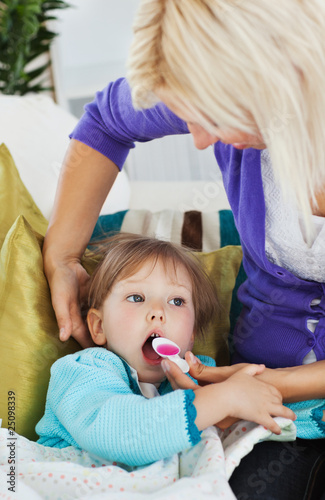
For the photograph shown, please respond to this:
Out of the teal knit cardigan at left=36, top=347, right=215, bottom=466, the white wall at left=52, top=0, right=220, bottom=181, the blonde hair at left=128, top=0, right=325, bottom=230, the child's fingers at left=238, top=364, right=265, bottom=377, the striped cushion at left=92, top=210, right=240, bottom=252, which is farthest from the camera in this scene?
the white wall at left=52, top=0, right=220, bottom=181

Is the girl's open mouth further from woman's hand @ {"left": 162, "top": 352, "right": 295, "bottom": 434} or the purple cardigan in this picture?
the purple cardigan

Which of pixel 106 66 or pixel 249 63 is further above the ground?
pixel 249 63

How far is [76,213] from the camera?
113 cm

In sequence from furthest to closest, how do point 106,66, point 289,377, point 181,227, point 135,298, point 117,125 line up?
1. point 106,66
2. point 181,227
3. point 117,125
4. point 135,298
5. point 289,377

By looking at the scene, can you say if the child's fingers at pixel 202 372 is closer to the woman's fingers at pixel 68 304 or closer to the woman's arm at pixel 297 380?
the woman's arm at pixel 297 380

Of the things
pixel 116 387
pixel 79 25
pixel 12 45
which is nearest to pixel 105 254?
pixel 116 387

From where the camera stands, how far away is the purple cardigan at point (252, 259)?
0.92 meters

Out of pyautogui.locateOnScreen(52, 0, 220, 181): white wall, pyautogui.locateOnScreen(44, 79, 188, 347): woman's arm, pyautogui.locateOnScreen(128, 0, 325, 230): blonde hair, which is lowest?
pyautogui.locateOnScreen(52, 0, 220, 181): white wall

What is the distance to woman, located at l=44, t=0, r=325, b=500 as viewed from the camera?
64cm

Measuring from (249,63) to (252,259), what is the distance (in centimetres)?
47

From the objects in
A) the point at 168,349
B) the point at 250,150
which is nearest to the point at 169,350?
the point at 168,349

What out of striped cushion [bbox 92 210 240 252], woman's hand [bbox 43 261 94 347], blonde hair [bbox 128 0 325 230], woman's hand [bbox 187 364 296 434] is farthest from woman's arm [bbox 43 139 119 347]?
blonde hair [bbox 128 0 325 230]

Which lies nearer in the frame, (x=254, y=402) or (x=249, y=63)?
(x=249, y=63)

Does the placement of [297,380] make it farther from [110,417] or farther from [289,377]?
[110,417]
